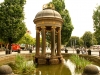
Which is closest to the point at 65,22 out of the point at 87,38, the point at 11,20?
the point at 11,20

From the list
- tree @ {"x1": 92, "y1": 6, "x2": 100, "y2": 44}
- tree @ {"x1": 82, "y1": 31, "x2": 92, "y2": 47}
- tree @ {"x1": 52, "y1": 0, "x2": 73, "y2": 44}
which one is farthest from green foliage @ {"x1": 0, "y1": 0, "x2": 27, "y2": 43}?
tree @ {"x1": 82, "y1": 31, "x2": 92, "y2": 47}

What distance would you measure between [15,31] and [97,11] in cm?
1726

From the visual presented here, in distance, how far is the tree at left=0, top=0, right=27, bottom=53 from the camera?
29.0 meters

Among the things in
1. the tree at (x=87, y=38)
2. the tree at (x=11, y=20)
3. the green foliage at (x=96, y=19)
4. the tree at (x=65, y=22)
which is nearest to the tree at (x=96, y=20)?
the green foliage at (x=96, y=19)

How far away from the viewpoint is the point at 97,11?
106 ft

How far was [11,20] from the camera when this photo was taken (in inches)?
1145

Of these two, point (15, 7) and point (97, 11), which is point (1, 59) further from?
point (97, 11)

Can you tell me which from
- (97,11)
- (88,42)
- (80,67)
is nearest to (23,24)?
(97,11)

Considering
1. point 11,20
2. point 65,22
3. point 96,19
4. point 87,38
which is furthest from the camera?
point 87,38

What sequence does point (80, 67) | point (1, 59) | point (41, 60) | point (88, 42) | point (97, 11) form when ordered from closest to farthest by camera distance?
1. point (80, 67)
2. point (41, 60)
3. point (1, 59)
4. point (97, 11)
5. point (88, 42)

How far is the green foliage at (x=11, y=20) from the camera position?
29.0m

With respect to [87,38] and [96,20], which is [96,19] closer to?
[96,20]

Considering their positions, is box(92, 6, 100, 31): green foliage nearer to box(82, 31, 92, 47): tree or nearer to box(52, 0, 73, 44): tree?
box(52, 0, 73, 44): tree

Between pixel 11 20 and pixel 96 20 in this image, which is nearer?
pixel 11 20
